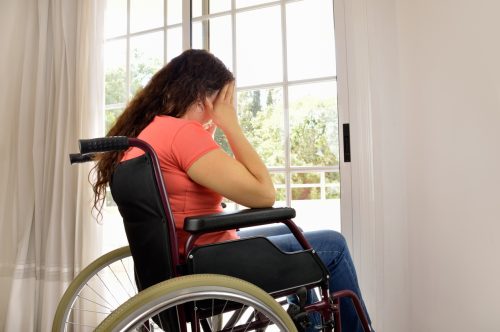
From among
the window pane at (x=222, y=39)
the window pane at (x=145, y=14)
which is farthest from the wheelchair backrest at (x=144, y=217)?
the window pane at (x=145, y=14)

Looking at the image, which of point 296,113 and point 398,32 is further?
point 296,113

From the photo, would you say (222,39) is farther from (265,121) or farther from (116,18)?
(116,18)

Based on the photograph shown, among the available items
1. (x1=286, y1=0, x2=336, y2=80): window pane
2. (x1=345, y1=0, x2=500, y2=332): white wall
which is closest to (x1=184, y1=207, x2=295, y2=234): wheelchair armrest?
(x1=345, y1=0, x2=500, y2=332): white wall

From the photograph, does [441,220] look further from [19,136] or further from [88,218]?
[19,136]

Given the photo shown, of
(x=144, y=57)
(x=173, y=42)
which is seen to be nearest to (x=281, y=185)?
(x=173, y=42)

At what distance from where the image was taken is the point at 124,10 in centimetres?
233

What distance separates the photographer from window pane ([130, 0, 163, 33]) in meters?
2.23

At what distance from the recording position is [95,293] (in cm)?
199

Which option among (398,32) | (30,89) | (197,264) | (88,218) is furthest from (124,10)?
(197,264)

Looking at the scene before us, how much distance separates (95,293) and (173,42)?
4.78 ft

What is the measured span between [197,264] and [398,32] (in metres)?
1.37

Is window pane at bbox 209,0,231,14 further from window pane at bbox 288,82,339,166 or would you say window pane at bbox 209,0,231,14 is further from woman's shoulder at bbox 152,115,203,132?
woman's shoulder at bbox 152,115,203,132

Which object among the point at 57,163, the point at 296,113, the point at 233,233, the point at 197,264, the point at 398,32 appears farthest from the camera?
the point at 57,163

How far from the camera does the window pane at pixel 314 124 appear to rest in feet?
5.98
